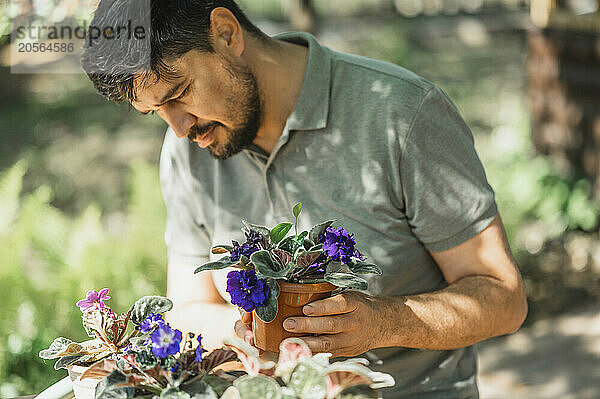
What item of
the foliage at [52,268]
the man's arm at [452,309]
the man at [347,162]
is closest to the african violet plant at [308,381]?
the man's arm at [452,309]

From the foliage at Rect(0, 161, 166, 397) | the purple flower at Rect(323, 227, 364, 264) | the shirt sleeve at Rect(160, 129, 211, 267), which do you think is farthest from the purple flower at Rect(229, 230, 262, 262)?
the foliage at Rect(0, 161, 166, 397)

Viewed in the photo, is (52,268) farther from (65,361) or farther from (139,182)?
(65,361)

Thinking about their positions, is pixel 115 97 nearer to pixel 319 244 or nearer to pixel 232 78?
pixel 232 78

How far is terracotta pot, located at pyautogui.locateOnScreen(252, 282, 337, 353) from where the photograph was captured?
4.25 feet

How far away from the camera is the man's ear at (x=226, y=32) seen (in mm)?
1740

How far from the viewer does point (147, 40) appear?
159 centimetres

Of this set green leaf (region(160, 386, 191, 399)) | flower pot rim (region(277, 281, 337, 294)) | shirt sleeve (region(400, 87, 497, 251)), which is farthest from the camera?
shirt sleeve (region(400, 87, 497, 251))

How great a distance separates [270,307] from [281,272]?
71mm

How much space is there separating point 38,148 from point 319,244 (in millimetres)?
6193

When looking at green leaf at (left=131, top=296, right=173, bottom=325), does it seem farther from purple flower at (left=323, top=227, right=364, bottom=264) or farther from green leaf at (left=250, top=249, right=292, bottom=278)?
purple flower at (left=323, top=227, right=364, bottom=264)

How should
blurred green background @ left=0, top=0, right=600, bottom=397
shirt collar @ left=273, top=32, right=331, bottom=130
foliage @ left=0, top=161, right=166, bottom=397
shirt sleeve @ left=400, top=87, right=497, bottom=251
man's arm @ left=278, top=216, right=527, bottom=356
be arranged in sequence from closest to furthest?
man's arm @ left=278, top=216, right=527, bottom=356, shirt sleeve @ left=400, top=87, right=497, bottom=251, shirt collar @ left=273, top=32, right=331, bottom=130, foliage @ left=0, top=161, right=166, bottom=397, blurred green background @ left=0, top=0, right=600, bottom=397

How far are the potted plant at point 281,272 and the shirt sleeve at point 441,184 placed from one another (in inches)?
19.8

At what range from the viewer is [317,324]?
4.33 ft

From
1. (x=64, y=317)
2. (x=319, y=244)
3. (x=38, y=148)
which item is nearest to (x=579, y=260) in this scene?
(x=64, y=317)
